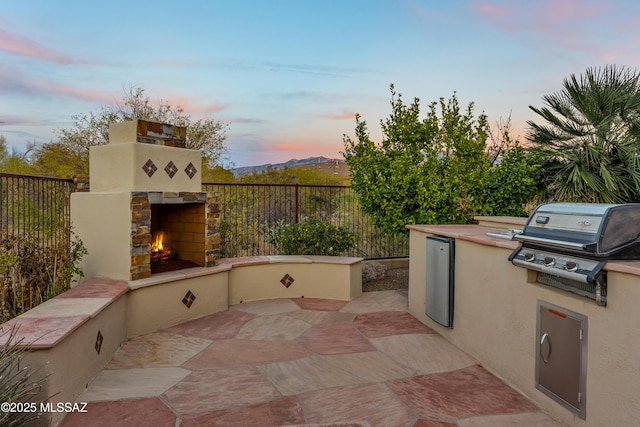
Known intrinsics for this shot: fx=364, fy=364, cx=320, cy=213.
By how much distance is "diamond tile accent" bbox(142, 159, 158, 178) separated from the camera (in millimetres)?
4133

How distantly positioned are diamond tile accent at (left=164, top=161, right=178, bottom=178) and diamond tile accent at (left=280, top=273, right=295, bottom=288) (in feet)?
7.21

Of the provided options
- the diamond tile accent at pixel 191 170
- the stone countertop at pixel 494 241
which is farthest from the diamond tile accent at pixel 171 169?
the stone countertop at pixel 494 241

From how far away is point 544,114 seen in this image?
6098 millimetres

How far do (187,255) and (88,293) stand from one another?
1.68m

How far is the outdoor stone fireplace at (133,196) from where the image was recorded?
3.97 m

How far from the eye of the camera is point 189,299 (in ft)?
14.6

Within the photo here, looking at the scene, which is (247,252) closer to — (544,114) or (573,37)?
(544,114)

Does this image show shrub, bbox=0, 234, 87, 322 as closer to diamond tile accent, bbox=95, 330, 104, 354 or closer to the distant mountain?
diamond tile accent, bbox=95, 330, 104, 354

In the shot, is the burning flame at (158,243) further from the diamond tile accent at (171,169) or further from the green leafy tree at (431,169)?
the green leafy tree at (431,169)

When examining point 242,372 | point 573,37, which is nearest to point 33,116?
point 242,372

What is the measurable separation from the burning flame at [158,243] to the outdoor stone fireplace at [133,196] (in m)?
0.23

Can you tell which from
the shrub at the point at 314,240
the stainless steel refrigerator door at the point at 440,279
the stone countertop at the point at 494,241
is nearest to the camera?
the stone countertop at the point at 494,241

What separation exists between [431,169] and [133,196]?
4.37m

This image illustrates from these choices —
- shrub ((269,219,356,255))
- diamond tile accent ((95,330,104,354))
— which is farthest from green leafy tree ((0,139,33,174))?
diamond tile accent ((95,330,104,354))
